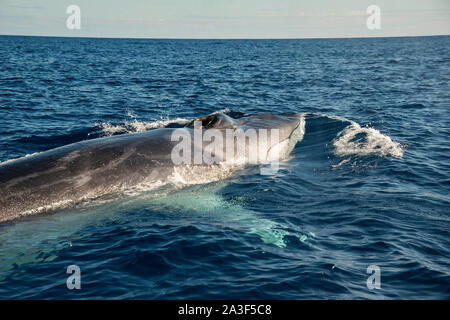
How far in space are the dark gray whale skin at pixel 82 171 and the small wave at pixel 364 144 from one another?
7684mm

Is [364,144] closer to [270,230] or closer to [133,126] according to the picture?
[270,230]

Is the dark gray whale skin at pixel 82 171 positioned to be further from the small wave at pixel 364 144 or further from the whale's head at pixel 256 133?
the small wave at pixel 364 144

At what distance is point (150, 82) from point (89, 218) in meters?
31.8

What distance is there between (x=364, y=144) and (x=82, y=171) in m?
11.9

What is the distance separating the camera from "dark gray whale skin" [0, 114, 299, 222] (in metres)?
9.74

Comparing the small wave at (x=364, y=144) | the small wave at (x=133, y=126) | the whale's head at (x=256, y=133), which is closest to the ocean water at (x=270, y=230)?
the small wave at (x=364, y=144)

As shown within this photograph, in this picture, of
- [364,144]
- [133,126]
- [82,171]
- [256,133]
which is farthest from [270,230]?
[133,126]

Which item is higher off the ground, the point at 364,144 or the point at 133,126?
the point at 133,126

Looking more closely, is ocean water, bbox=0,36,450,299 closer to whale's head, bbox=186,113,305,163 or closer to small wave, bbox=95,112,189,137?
small wave, bbox=95,112,189,137

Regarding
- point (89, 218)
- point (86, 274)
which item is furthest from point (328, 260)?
point (89, 218)

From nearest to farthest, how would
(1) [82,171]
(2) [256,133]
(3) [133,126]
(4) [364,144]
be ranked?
(1) [82,171]
(2) [256,133]
(4) [364,144]
(3) [133,126]

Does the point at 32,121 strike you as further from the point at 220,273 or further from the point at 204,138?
the point at 220,273

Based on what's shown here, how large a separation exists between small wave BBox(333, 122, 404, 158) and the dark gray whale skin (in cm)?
768

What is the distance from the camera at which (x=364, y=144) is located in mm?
17781
